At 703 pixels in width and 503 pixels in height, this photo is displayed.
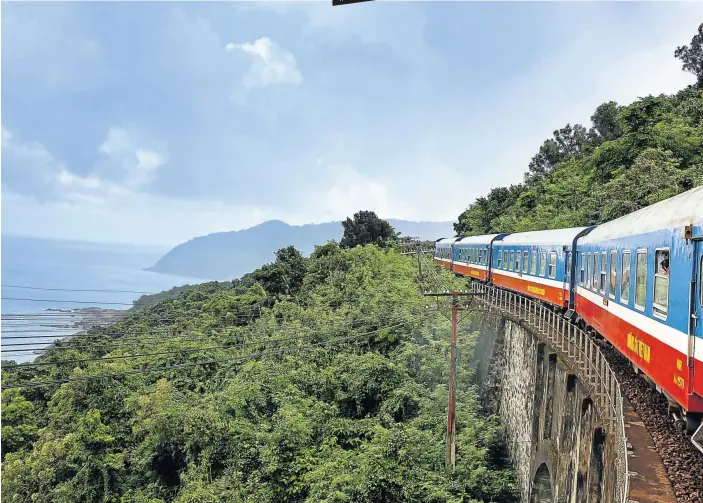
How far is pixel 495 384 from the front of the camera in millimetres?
20453

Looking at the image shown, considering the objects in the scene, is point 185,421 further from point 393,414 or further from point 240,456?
point 393,414

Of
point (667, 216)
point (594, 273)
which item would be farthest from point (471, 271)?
point (667, 216)

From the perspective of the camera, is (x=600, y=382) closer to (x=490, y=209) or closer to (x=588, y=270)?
(x=588, y=270)

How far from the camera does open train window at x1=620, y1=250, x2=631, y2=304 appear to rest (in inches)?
333

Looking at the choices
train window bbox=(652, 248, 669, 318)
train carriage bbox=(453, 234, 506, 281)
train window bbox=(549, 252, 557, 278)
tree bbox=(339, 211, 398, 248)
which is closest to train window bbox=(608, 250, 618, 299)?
train window bbox=(652, 248, 669, 318)

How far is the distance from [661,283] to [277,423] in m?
14.0

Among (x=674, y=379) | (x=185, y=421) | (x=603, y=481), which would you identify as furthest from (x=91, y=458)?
(x=674, y=379)

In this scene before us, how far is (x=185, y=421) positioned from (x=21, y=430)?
12101mm

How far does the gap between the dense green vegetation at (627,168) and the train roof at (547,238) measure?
17.4 feet

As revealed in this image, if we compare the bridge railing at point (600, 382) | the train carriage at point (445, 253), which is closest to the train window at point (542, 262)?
the bridge railing at point (600, 382)

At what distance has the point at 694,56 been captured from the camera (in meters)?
40.9

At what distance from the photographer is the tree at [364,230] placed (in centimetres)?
5459

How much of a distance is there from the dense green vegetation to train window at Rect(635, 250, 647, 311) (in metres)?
14.5

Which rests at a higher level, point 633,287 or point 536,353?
point 633,287
